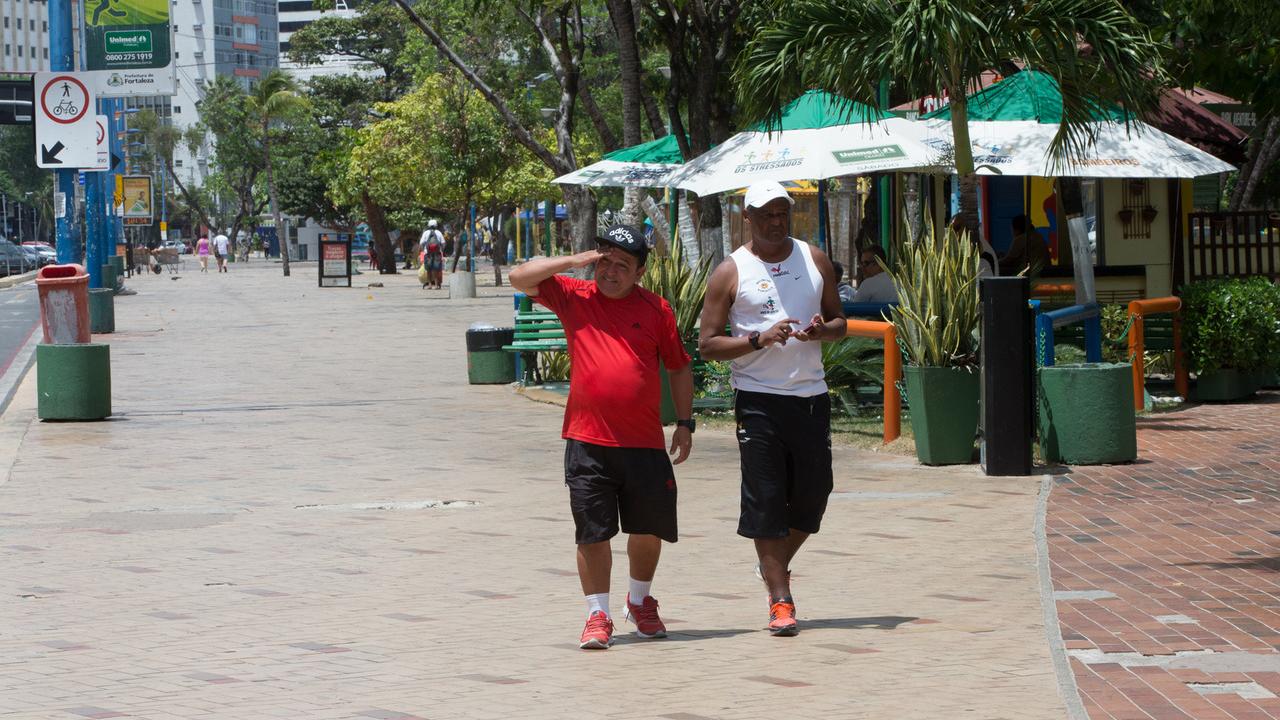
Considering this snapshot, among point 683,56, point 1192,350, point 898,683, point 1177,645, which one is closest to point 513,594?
point 898,683

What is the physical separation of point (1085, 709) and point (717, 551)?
3377 millimetres

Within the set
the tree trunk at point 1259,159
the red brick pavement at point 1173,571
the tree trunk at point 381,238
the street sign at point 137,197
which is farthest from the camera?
the street sign at point 137,197

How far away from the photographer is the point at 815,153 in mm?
15156

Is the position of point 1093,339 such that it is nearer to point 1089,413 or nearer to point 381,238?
point 1089,413

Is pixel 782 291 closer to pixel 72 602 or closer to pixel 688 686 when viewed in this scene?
pixel 688 686

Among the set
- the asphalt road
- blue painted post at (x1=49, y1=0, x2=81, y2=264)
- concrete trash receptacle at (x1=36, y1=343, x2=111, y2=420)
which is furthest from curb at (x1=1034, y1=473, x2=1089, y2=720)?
blue painted post at (x1=49, y1=0, x2=81, y2=264)

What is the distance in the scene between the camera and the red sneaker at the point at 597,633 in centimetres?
632

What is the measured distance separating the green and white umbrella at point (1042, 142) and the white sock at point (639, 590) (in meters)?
8.50

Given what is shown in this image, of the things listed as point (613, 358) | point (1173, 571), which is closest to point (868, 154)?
point (1173, 571)

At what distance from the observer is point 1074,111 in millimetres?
13023

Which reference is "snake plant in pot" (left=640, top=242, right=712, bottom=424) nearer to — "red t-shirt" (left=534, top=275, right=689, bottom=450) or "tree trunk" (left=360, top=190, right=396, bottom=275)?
"red t-shirt" (left=534, top=275, right=689, bottom=450)

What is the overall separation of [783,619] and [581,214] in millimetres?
17327

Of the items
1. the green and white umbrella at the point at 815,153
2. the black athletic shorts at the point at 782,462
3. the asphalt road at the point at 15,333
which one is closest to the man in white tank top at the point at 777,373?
the black athletic shorts at the point at 782,462

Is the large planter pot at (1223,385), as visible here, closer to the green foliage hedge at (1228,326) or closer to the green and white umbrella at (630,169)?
the green foliage hedge at (1228,326)
